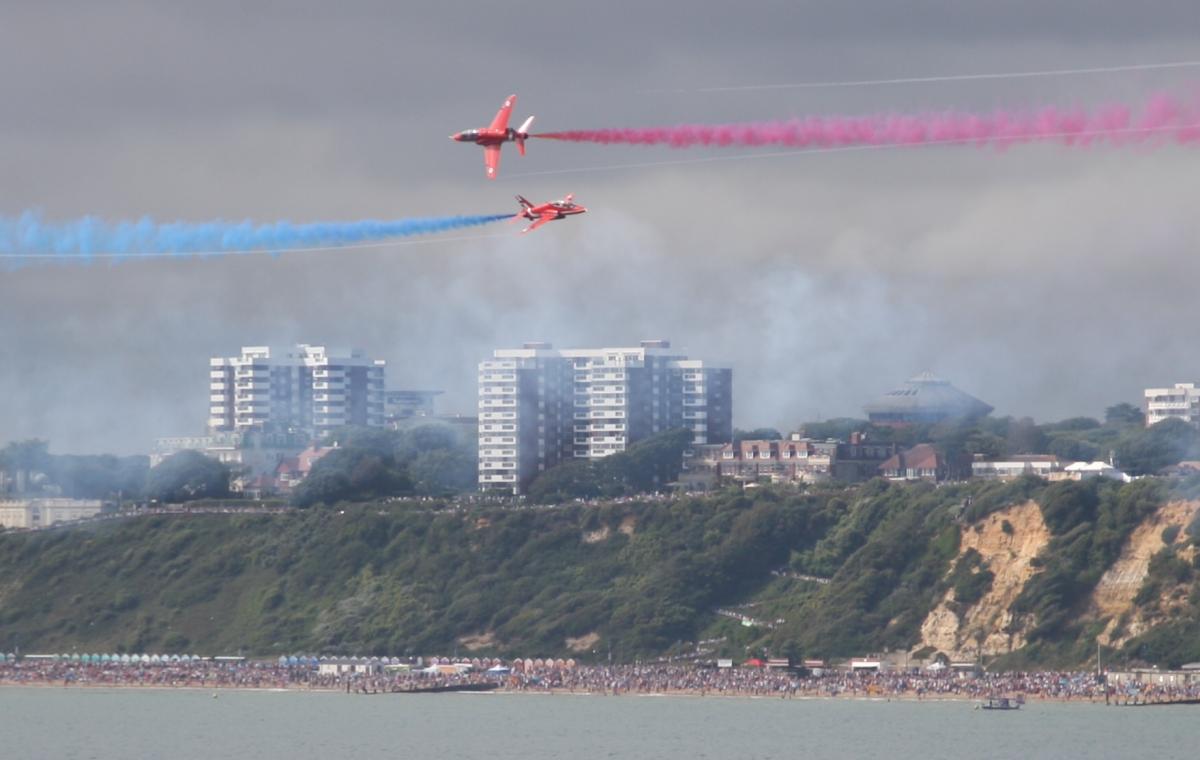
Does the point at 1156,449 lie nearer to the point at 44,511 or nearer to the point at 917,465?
the point at 917,465

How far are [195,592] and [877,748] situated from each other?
67112mm

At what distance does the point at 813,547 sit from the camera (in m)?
135

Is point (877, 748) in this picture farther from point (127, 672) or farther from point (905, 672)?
point (127, 672)

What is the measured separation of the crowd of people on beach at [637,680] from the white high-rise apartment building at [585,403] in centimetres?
4784

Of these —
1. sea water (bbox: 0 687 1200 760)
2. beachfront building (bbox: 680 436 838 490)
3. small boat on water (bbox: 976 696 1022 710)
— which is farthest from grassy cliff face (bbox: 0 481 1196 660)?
beachfront building (bbox: 680 436 838 490)

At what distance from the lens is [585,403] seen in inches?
7269

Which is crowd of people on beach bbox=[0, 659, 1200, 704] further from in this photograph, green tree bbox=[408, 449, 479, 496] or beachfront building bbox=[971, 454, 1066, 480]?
beachfront building bbox=[971, 454, 1066, 480]

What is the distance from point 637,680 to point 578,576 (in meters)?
20.3

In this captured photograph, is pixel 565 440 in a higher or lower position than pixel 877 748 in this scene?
higher

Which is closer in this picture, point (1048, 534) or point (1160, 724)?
point (1160, 724)

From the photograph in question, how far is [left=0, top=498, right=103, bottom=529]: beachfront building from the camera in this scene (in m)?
171

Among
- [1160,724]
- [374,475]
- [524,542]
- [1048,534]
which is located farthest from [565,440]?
[1160,724]

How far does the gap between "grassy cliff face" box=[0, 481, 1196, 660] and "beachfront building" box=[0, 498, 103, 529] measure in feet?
29.5

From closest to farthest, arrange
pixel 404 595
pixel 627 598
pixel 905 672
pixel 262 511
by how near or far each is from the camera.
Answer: pixel 905 672 < pixel 627 598 < pixel 404 595 < pixel 262 511
